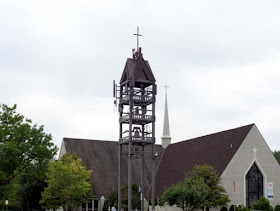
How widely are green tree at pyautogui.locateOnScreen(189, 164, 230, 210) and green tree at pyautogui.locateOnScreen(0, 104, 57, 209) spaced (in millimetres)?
15406

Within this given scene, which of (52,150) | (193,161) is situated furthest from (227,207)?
(52,150)

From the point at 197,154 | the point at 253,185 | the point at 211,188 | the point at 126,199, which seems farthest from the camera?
the point at 197,154

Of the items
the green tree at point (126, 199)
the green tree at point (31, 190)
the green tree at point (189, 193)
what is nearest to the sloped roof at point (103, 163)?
the green tree at point (126, 199)

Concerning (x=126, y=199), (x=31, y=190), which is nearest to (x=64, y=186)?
A: (x=31, y=190)

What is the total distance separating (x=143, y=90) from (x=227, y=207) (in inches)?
608

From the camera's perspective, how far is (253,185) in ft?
177

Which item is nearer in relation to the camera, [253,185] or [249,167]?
[249,167]

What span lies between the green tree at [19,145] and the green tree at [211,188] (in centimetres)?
1541

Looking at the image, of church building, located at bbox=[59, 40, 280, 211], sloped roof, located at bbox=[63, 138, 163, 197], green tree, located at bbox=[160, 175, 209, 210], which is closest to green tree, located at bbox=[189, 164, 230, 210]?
green tree, located at bbox=[160, 175, 209, 210]

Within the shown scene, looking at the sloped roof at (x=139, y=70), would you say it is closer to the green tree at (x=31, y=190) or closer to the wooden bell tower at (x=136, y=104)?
the wooden bell tower at (x=136, y=104)

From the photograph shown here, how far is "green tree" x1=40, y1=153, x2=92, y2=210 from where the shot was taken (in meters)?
56.9

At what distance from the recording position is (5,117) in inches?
1768

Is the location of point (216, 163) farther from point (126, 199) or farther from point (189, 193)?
point (126, 199)

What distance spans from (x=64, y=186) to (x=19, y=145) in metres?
16.2
